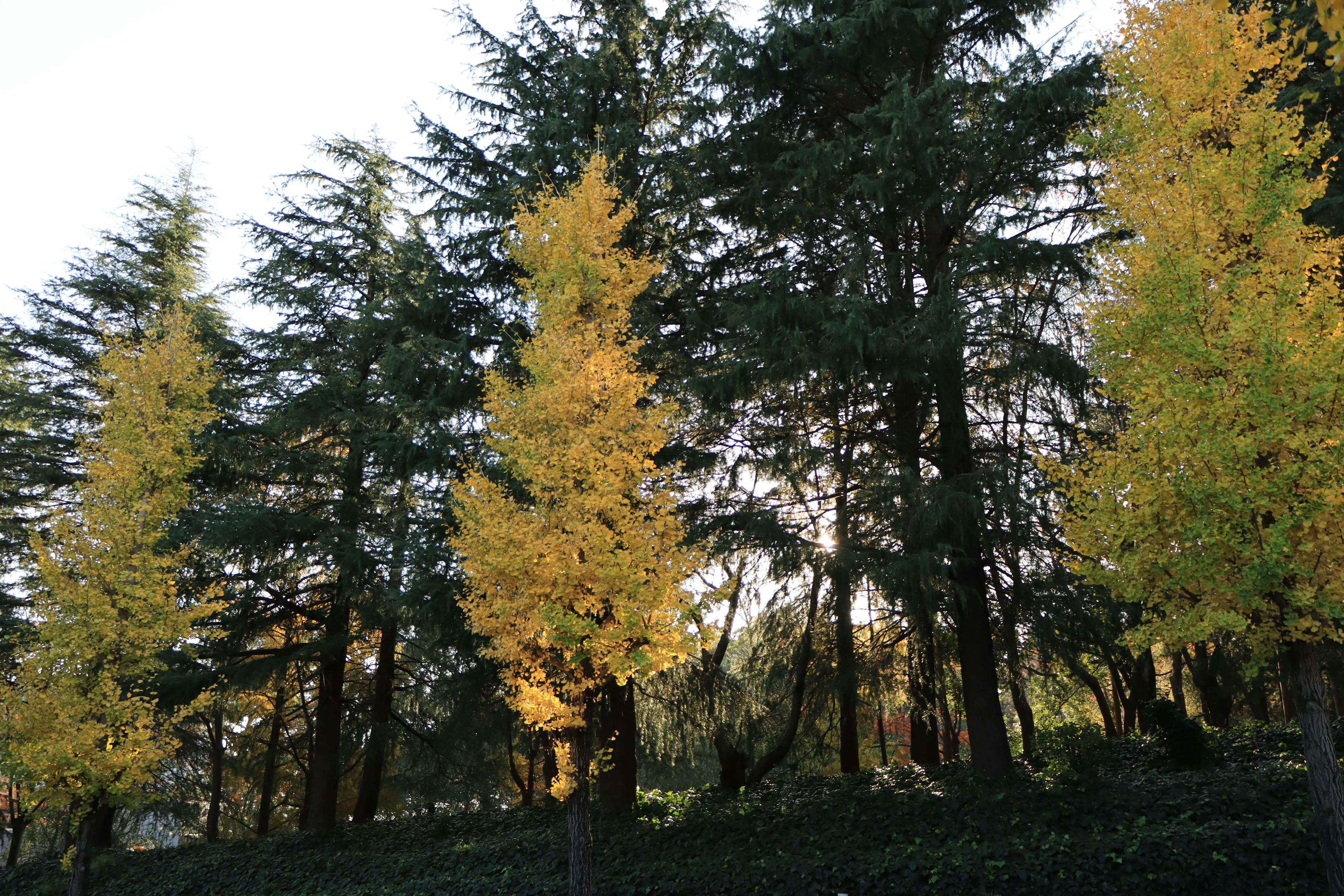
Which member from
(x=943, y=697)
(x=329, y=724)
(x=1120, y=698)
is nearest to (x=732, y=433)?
(x=943, y=697)

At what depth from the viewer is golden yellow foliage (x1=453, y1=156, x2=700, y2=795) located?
731cm

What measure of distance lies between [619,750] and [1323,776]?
25.8 ft

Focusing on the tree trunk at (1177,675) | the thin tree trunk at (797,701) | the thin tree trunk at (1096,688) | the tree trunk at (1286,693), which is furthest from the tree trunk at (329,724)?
the tree trunk at (1177,675)

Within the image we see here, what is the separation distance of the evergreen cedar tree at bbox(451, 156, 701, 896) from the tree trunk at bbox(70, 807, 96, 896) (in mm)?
7261

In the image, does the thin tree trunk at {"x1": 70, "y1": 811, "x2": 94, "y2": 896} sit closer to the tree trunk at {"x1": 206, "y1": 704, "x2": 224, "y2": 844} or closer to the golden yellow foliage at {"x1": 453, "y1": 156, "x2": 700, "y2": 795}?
the tree trunk at {"x1": 206, "y1": 704, "x2": 224, "y2": 844}

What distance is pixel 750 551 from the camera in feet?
32.5

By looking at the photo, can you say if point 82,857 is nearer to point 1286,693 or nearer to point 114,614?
point 114,614

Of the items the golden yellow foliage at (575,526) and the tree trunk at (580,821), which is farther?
the tree trunk at (580,821)

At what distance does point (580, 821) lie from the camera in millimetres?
7766

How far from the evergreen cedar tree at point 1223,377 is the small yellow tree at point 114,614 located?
454 inches

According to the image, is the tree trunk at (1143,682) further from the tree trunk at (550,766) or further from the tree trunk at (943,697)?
the tree trunk at (550,766)

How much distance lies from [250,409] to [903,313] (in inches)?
494

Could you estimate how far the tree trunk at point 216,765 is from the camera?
17.8m

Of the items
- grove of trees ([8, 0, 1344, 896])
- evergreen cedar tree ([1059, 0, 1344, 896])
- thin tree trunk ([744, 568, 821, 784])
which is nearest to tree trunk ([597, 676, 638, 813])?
grove of trees ([8, 0, 1344, 896])
